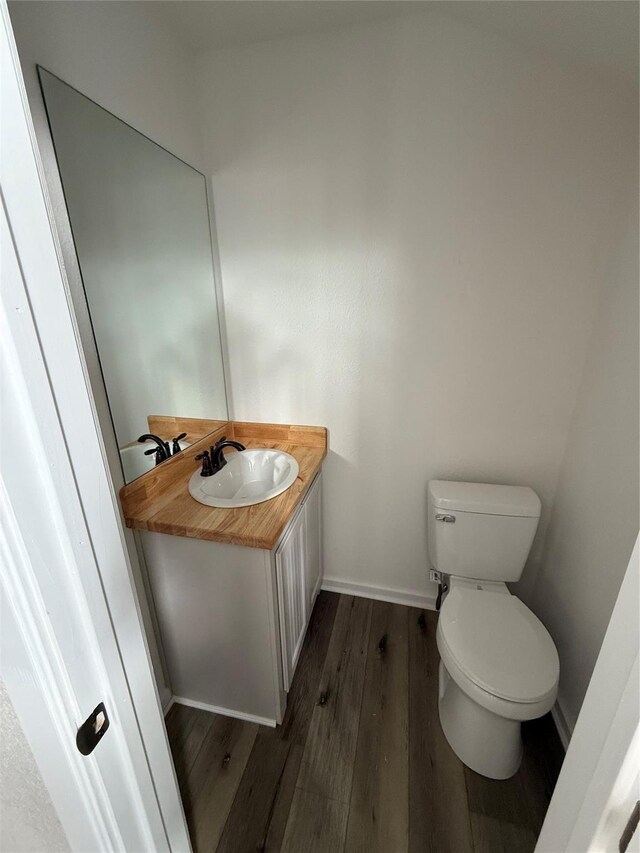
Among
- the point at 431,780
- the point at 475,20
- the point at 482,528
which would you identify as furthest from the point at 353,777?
the point at 475,20

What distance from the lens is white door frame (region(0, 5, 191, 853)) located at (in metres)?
0.37

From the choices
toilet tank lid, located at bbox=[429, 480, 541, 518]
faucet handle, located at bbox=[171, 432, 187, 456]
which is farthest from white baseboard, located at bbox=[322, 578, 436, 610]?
faucet handle, located at bbox=[171, 432, 187, 456]

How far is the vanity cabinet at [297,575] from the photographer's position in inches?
49.1

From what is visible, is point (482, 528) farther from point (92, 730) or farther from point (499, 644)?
point (92, 730)

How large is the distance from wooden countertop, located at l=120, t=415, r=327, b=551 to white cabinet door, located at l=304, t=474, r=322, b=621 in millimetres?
146

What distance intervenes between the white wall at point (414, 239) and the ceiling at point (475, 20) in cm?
4

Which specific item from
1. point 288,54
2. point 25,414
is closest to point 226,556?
point 25,414

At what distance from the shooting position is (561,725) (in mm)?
1325

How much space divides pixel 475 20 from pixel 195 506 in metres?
1.91

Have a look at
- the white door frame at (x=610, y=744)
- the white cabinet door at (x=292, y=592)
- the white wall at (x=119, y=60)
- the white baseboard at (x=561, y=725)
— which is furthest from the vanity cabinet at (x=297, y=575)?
the white wall at (x=119, y=60)

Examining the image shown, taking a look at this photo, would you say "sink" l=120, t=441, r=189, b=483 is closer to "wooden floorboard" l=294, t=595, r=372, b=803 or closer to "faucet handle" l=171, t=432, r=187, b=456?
"faucet handle" l=171, t=432, r=187, b=456

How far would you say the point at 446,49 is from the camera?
1.22 m

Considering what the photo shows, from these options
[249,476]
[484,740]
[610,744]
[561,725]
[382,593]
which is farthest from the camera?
[382,593]

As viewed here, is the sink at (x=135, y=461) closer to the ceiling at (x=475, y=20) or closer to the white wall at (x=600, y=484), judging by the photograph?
the ceiling at (x=475, y=20)
